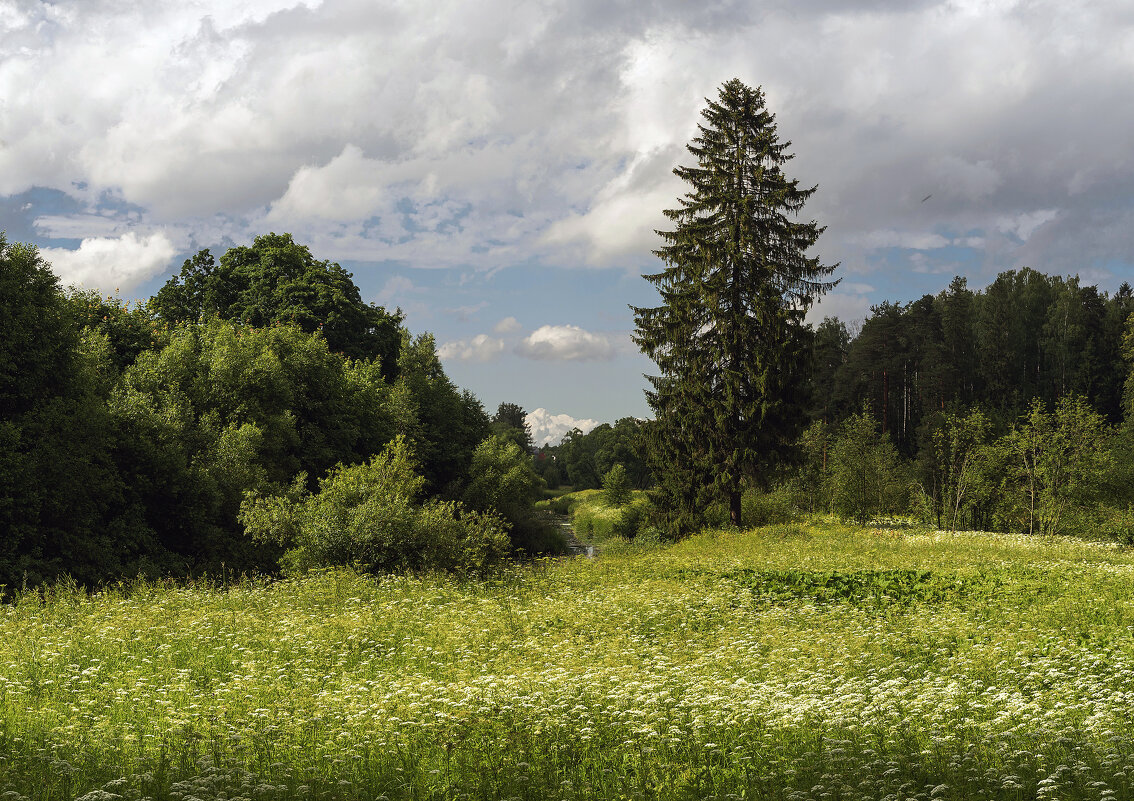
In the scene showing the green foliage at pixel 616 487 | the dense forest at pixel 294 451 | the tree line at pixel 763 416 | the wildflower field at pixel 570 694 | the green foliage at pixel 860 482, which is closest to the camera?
the wildflower field at pixel 570 694

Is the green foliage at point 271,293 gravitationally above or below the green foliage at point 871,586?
above

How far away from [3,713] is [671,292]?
28.1 meters

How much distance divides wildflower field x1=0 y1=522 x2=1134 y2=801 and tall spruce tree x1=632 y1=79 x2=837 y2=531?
1517cm

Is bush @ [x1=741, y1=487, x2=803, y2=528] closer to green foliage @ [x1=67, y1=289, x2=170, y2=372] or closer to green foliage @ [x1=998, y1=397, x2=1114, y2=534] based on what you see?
green foliage @ [x1=998, y1=397, x2=1114, y2=534]

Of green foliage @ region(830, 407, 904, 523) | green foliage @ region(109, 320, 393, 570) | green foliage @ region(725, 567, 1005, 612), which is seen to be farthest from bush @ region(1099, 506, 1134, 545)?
green foliage @ region(109, 320, 393, 570)

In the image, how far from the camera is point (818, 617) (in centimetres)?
1335

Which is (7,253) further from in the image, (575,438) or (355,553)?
(575,438)

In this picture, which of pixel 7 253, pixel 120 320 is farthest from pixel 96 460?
pixel 120 320

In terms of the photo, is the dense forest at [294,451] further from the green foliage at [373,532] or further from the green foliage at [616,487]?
the green foliage at [616,487]

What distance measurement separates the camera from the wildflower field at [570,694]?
6.01 metres

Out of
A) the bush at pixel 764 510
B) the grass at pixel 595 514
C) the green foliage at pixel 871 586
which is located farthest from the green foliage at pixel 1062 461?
the grass at pixel 595 514

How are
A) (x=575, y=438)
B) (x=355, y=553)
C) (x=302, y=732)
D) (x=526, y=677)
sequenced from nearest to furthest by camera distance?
(x=302, y=732), (x=526, y=677), (x=355, y=553), (x=575, y=438)

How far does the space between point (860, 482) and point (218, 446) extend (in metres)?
29.8

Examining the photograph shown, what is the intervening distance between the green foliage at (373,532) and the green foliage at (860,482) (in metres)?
22.0
